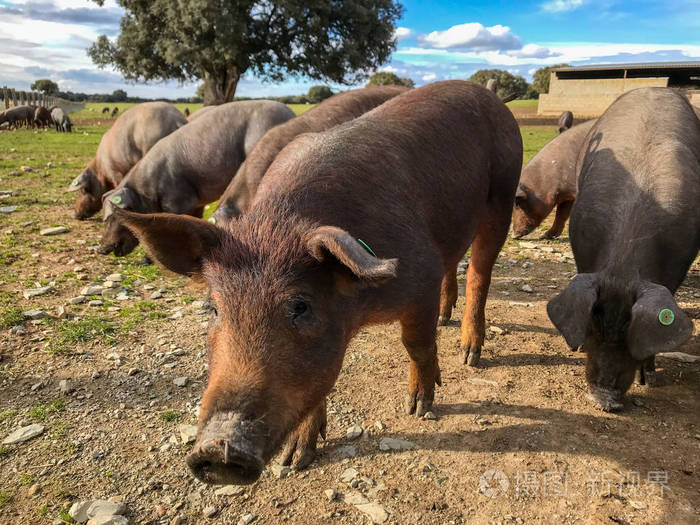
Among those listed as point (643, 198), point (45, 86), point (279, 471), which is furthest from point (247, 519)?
point (45, 86)

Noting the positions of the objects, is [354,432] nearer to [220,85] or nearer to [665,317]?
[665,317]

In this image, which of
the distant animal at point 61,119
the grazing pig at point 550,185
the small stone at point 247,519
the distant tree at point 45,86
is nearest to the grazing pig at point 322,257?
the small stone at point 247,519

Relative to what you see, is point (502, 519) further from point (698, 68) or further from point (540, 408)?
point (698, 68)

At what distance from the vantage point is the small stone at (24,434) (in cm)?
346

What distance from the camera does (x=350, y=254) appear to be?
80.0 inches

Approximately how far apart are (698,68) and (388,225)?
21501 mm

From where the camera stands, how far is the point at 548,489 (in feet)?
10.1

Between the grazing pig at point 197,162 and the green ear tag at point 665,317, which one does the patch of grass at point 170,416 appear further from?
the grazing pig at point 197,162

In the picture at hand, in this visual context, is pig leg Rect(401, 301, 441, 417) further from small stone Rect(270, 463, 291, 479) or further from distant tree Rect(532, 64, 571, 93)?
distant tree Rect(532, 64, 571, 93)

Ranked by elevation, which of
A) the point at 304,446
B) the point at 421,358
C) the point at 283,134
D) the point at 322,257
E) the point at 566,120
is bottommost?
the point at 304,446

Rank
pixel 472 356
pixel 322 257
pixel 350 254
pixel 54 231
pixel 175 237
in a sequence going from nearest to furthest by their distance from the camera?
pixel 350 254 → pixel 322 257 → pixel 175 237 → pixel 472 356 → pixel 54 231

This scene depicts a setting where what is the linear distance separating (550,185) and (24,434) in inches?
320

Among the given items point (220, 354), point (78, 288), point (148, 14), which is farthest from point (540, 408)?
point (148, 14)

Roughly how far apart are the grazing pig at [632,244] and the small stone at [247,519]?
7.84 ft
